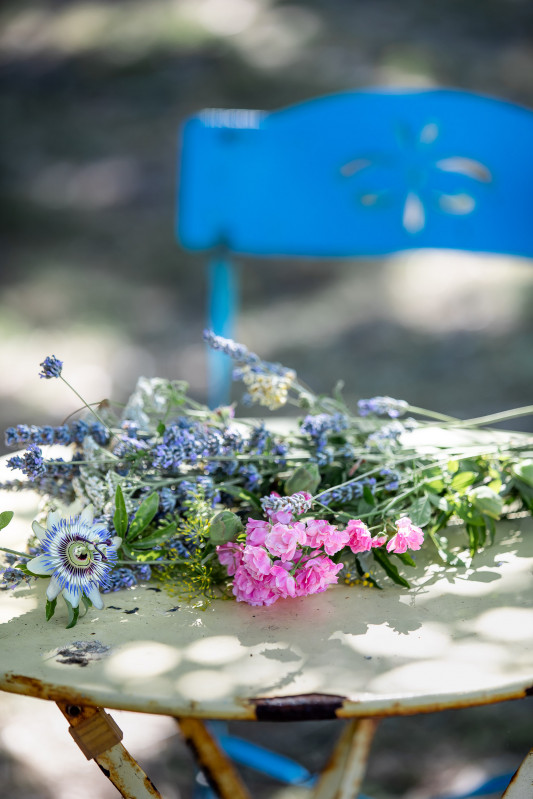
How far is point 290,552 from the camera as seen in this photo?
0.84 meters

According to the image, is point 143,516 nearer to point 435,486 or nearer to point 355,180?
point 435,486

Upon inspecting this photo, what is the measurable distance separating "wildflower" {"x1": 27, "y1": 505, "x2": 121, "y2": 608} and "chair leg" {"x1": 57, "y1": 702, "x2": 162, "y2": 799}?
0.34ft

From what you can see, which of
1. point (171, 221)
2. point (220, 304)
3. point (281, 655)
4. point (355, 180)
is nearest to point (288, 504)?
point (281, 655)

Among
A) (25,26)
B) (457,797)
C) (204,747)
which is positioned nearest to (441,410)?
(457,797)

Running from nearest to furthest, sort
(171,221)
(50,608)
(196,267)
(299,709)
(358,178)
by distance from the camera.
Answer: (299,709)
(50,608)
(358,178)
(196,267)
(171,221)

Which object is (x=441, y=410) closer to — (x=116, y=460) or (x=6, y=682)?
(x=116, y=460)

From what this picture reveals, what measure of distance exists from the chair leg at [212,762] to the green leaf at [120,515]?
11.5 inches

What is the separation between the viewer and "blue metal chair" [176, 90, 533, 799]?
1.68 m

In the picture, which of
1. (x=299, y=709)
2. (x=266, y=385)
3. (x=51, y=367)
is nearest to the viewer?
(x=299, y=709)

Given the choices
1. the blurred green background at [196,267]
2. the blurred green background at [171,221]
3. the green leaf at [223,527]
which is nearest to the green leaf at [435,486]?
the green leaf at [223,527]

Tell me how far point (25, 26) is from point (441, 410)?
195 inches

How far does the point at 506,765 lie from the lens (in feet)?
5.69

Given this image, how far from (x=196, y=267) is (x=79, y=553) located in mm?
4226

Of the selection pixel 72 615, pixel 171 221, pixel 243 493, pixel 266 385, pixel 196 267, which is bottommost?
pixel 72 615
